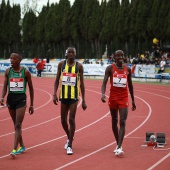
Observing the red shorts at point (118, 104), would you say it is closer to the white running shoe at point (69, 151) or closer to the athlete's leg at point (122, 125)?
the athlete's leg at point (122, 125)

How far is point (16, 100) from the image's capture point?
9.14 meters

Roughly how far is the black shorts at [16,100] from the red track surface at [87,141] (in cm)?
87

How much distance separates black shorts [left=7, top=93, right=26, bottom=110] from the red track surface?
870 mm

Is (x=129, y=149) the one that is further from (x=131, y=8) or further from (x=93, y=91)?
(x=131, y=8)

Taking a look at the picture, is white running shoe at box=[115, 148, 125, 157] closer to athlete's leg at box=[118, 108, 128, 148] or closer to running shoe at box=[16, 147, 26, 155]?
athlete's leg at box=[118, 108, 128, 148]

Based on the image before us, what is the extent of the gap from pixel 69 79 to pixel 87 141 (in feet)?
5.84

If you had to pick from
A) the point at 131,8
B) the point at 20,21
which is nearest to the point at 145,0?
the point at 131,8

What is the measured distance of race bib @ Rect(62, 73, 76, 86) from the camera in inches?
373

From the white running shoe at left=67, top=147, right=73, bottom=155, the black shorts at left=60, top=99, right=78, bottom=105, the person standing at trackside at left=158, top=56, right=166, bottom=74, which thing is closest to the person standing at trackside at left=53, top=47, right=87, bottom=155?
the black shorts at left=60, top=99, right=78, bottom=105

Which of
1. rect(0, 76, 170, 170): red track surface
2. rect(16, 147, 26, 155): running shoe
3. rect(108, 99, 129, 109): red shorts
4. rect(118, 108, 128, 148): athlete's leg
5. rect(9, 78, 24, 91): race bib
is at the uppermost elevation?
rect(9, 78, 24, 91): race bib

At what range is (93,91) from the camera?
86.1 feet

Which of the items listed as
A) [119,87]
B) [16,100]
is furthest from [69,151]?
[119,87]

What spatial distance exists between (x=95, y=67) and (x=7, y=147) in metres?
28.7

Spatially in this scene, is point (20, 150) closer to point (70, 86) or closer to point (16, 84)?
point (16, 84)
